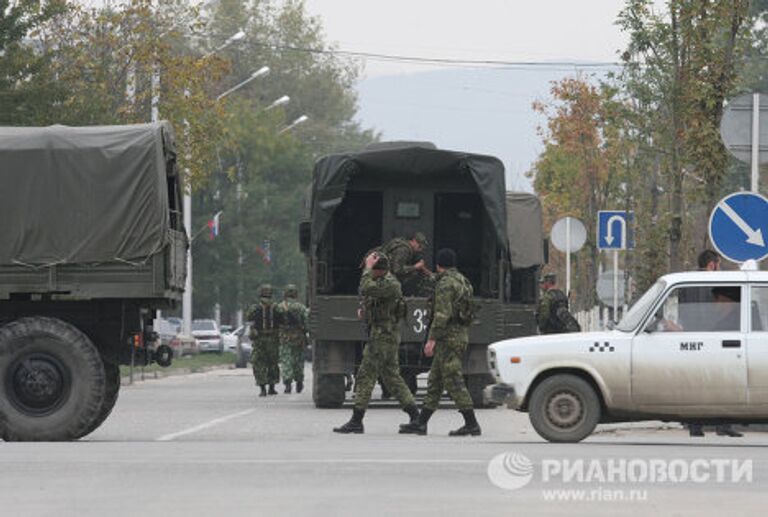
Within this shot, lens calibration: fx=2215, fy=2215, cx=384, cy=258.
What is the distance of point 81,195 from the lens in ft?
70.6

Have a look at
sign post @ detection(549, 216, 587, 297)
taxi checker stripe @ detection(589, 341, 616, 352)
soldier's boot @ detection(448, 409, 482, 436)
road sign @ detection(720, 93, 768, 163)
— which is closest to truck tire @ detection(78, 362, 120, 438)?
soldier's boot @ detection(448, 409, 482, 436)

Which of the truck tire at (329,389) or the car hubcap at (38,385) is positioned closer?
the car hubcap at (38,385)

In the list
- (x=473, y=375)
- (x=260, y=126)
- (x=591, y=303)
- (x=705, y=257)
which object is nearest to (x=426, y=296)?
(x=473, y=375)

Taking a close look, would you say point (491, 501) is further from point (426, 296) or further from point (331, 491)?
point (426, 296)

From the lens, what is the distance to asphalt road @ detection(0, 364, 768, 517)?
13211 mm

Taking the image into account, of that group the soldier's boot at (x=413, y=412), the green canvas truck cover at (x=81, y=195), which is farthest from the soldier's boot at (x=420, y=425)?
the green canvas truck cover at (x=81, y=195)

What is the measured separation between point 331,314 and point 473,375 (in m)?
2.18

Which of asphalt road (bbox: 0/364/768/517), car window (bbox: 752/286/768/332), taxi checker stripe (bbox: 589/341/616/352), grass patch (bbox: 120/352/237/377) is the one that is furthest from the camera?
grass patch (bbox: 120/352/237/377)

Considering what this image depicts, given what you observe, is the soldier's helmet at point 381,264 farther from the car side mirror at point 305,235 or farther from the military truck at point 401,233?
the car side mirror at point 305,235

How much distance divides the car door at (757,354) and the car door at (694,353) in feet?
0.20

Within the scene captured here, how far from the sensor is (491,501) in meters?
13.5

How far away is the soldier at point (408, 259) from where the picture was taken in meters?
25.7

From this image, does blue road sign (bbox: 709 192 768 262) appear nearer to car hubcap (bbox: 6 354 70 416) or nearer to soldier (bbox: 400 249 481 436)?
soldier (bbox: 400 249 481 436)

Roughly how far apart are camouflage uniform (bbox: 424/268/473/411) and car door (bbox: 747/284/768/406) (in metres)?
3.01
